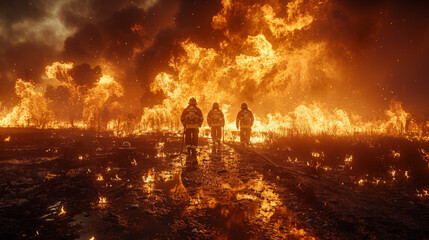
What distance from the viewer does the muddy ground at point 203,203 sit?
11.0 ft

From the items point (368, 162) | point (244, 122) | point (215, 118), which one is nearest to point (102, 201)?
point (215, 118)

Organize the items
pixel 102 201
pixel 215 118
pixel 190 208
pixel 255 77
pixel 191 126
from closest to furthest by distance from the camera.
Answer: pixel 190 208 → pixel 102 201 → pixel 191 126 → pixel 215 118 → pixel 255 77

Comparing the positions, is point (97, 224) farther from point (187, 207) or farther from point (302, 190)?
point (302, 190)

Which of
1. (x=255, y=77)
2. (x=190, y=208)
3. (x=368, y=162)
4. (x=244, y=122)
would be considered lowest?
(x=190, y=208)

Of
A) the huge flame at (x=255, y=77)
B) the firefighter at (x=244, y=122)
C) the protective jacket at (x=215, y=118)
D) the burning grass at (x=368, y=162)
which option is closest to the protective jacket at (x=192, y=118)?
the protective jacket at (x=215, y=118)

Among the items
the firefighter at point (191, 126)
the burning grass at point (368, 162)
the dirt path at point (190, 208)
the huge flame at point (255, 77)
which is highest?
the huge flame at point (255, 77)

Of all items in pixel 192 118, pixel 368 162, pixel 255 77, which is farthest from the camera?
pixel 255 77

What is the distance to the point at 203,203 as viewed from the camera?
14.9ft

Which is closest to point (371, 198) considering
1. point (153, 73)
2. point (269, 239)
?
point (269, 239)

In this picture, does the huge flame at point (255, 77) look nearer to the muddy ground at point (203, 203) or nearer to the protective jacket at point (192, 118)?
the protective jacket at point (192, 118)

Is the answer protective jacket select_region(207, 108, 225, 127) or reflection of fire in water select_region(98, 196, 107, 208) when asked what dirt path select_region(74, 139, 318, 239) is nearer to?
reflection of fire in water select_region(98, 196, 107, 208)

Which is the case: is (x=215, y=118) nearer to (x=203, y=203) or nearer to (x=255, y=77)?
(x=255, y=77)

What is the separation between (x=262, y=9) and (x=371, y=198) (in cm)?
1556

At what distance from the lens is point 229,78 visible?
21.4 m
